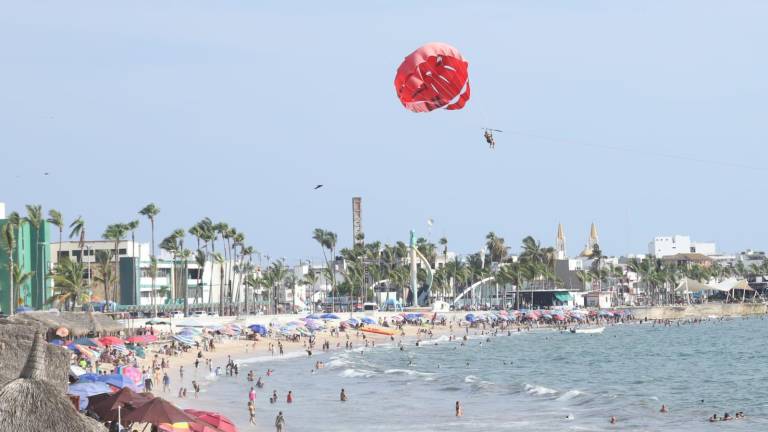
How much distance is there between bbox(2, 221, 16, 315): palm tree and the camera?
66.2 meters

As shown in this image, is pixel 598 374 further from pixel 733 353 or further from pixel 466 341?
pixel 466 341

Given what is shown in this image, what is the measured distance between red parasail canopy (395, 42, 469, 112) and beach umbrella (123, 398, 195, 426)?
1245 cm

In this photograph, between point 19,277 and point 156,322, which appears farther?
point 156,322

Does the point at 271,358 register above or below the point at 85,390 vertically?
below

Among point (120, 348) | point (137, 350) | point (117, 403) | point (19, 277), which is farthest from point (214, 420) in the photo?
point (19, 277)

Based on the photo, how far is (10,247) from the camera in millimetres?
66375

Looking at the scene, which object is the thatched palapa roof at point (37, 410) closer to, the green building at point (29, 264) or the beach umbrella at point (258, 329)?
the green building at point (29, 264)

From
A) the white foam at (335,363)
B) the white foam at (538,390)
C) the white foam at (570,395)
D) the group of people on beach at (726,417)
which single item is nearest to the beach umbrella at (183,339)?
the white foam at (335,363)

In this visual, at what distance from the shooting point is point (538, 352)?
276 ft

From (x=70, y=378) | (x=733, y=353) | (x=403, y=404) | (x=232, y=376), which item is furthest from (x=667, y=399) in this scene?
(x=733, y=353)

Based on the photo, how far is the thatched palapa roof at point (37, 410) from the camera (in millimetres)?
19250

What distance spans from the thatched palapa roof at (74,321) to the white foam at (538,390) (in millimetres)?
23599

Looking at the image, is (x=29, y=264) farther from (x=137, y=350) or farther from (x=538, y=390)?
(x=538, y=390)

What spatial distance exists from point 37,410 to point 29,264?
2321 inches
